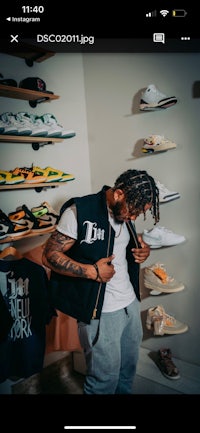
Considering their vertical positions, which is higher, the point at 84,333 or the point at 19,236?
the point at 19,236

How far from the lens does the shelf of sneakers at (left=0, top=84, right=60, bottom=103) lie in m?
1.25

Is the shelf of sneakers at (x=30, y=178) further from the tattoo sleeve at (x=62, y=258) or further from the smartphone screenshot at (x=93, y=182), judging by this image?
the tattoo sleeve at (x=62, y=258)

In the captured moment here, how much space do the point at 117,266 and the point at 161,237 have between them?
1.72 ft

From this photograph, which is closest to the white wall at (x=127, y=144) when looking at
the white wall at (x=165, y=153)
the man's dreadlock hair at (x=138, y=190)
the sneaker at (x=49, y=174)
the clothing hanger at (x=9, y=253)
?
the white wall at (x=165, y=153)

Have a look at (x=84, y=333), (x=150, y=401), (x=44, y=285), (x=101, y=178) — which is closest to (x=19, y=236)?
(x=44, y=285)

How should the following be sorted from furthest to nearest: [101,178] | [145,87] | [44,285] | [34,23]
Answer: [101,178] < [145,87] < [44,285] < [34,23]

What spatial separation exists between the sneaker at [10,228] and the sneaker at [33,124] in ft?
1.45

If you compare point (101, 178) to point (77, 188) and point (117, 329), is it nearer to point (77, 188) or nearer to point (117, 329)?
point (77, 188)

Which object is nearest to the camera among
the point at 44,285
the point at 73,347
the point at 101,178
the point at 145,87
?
the point at 44,285

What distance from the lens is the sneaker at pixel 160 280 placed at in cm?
149

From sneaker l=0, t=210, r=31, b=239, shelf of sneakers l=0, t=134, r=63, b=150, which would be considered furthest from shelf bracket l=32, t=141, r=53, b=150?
sneaker l=0, t=210, r=31, b=239

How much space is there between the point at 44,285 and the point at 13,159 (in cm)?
68

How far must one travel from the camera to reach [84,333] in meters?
1.04

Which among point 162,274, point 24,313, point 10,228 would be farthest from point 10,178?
point 162,274
